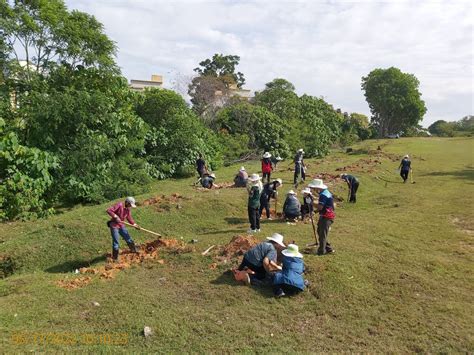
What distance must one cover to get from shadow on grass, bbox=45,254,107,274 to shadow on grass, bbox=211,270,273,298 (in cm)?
393

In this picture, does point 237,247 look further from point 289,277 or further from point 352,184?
point 352,184

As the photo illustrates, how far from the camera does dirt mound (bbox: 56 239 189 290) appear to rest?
9.24 meters

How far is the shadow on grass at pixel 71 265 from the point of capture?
428 inches

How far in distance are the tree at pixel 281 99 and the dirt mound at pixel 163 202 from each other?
77.7ft

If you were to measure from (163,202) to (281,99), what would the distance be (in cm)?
2626

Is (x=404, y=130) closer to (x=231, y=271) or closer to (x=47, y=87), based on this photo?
(x=47, y=87)

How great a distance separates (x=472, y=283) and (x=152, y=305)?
7201 mm

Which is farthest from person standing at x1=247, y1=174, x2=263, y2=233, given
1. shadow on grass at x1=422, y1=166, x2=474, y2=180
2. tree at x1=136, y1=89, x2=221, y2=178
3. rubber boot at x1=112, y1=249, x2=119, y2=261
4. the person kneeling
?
shadow on grass at x1=422, y1=166, x2=474, y2=180

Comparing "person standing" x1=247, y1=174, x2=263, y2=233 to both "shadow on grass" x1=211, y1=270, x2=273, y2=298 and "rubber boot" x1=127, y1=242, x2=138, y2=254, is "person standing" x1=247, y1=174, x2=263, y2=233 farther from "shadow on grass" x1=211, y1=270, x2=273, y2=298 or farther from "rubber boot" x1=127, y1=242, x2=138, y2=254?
"rubber boot" x1=127, y1=242, x2=138, y2=254

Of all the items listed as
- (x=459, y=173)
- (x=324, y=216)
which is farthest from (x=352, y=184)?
(x=459, y=173)

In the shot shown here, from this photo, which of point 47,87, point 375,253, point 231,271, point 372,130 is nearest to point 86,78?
point 47,87

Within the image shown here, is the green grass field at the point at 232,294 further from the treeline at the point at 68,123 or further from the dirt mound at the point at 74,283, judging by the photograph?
the treeline at the point at 68,123

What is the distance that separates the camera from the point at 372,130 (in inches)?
2389

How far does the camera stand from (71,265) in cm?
1123
